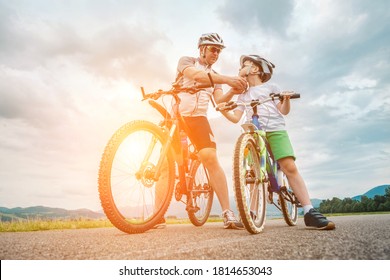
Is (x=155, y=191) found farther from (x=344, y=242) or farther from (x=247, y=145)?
(x=344, y=242)

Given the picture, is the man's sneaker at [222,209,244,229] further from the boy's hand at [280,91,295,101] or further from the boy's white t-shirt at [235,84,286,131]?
the boy's hand at [280,91,295,101]

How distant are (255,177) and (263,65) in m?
1.29

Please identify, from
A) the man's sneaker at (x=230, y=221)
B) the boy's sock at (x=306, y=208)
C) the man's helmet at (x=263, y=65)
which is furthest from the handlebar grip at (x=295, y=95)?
the man's sneaker at (x=230, y=221)

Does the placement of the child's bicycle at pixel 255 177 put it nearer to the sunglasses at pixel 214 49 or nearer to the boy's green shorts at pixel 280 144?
the boy's green shorts at pixel 280 144

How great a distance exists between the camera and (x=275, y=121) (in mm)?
3264

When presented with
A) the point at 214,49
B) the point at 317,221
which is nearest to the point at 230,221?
the point at 317,221

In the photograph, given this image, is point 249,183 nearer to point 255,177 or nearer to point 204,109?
point 255,177

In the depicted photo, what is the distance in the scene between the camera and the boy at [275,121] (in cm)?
292

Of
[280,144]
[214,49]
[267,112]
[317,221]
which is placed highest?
[214,49]

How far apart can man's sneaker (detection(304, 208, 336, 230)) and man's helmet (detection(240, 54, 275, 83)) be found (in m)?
1.44

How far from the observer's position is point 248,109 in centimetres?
334

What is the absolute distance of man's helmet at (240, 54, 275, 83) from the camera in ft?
11.7

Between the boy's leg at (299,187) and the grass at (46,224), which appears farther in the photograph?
the grass at (46,224)
